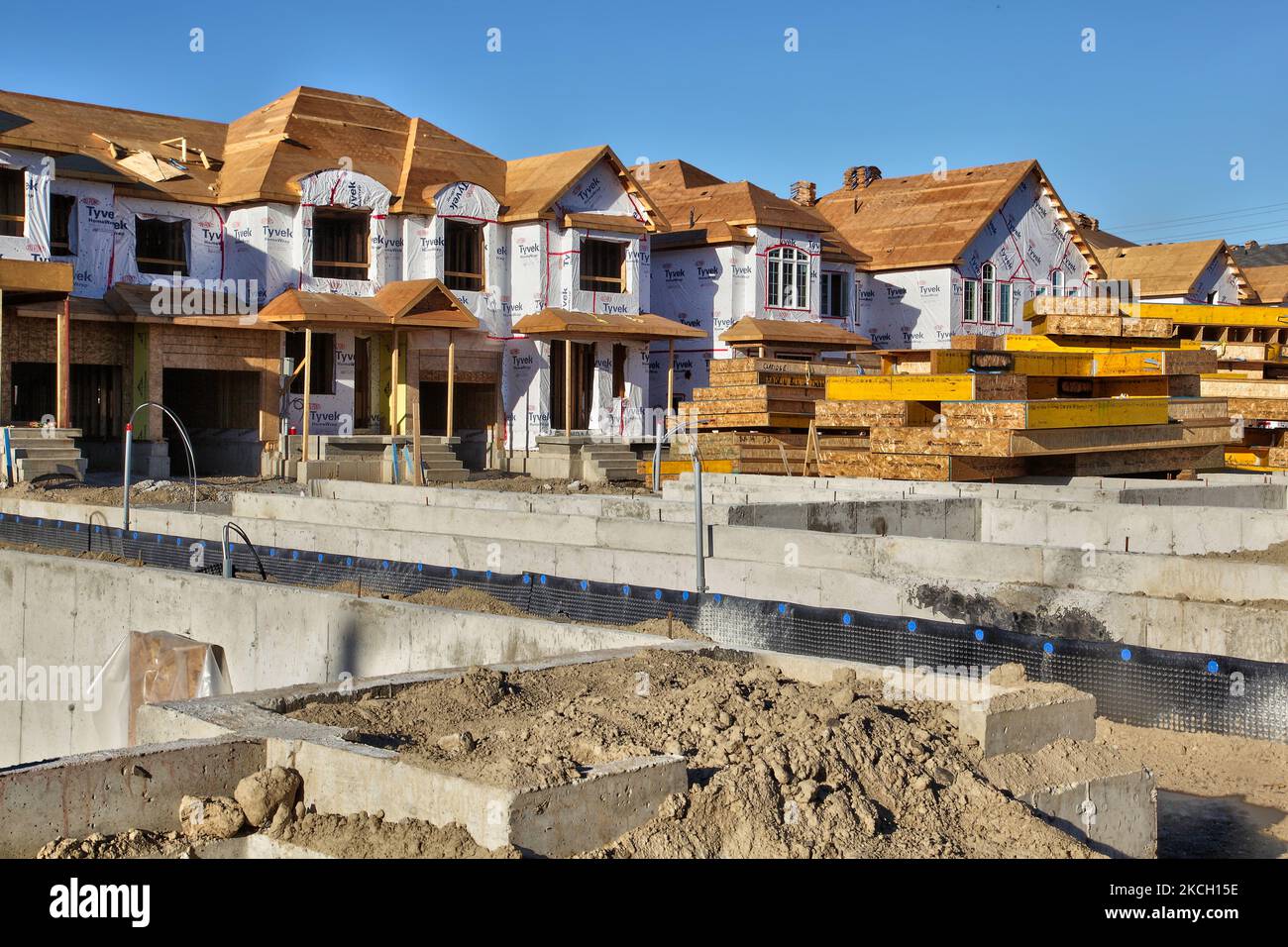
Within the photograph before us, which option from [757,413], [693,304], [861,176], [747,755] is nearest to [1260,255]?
[861,176]

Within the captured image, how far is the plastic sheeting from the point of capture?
12344 millimetres

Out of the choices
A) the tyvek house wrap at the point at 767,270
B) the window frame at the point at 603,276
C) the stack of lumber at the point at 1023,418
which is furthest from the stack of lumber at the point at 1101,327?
the window frame at the point at 603,276

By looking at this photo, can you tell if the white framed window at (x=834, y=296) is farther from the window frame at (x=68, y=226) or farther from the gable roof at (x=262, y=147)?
the window frame at (x=68, y=226)

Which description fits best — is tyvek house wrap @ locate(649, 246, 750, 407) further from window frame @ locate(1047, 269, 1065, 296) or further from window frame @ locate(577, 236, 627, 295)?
window frame @ locate(1047, 269, 1065, 296)

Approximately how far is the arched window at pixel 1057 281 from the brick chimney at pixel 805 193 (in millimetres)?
8687

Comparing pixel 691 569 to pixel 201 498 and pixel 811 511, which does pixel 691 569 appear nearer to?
pixel 811 511

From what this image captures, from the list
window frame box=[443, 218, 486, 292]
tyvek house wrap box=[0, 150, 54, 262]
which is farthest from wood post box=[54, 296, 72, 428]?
window frame box=[443, 218, 486, 292]

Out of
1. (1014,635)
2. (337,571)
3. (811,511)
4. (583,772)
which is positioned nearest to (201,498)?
(337,571)

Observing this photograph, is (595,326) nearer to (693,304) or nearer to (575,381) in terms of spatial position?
(575,381)

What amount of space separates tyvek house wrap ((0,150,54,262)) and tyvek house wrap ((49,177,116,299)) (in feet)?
3.62

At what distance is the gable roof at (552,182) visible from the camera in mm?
33656

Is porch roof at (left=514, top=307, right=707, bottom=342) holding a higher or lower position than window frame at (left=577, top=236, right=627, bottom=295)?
lower

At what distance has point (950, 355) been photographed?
2248 cm
